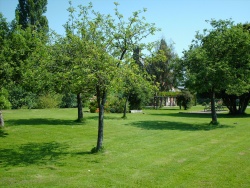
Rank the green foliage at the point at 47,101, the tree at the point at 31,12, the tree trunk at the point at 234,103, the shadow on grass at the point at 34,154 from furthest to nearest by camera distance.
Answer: the tree at the point at 31,12, the green foliage at the point at 47,101, the tree trunk at the point at 234,103, the shadow on grass at the point at 34,154

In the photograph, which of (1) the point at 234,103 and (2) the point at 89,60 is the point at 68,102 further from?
(2) the point at 89,60

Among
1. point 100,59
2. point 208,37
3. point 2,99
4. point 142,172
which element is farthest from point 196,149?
point 208,37

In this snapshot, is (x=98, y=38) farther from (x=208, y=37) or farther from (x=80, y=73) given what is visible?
(x=208, y=37)

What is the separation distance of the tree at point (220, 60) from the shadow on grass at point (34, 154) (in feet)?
33.5

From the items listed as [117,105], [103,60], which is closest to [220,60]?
[103,60]

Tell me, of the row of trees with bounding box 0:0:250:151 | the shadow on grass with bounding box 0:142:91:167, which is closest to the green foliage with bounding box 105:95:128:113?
the row of trees with bounding box 0:0:250:151

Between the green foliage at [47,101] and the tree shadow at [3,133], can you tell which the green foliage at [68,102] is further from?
the tree shadow at [3,133]

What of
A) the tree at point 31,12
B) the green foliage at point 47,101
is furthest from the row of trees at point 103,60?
the tree at point 31,12

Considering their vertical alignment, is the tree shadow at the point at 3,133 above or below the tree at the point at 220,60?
below

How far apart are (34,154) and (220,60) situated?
549 inches

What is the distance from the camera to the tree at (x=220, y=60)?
1780cm

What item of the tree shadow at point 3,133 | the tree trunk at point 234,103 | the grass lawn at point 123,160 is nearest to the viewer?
the grass lawn at point 123,160

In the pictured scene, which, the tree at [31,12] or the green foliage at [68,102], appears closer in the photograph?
the green foliage at [68,102]

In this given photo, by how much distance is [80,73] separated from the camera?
850 centimetres
